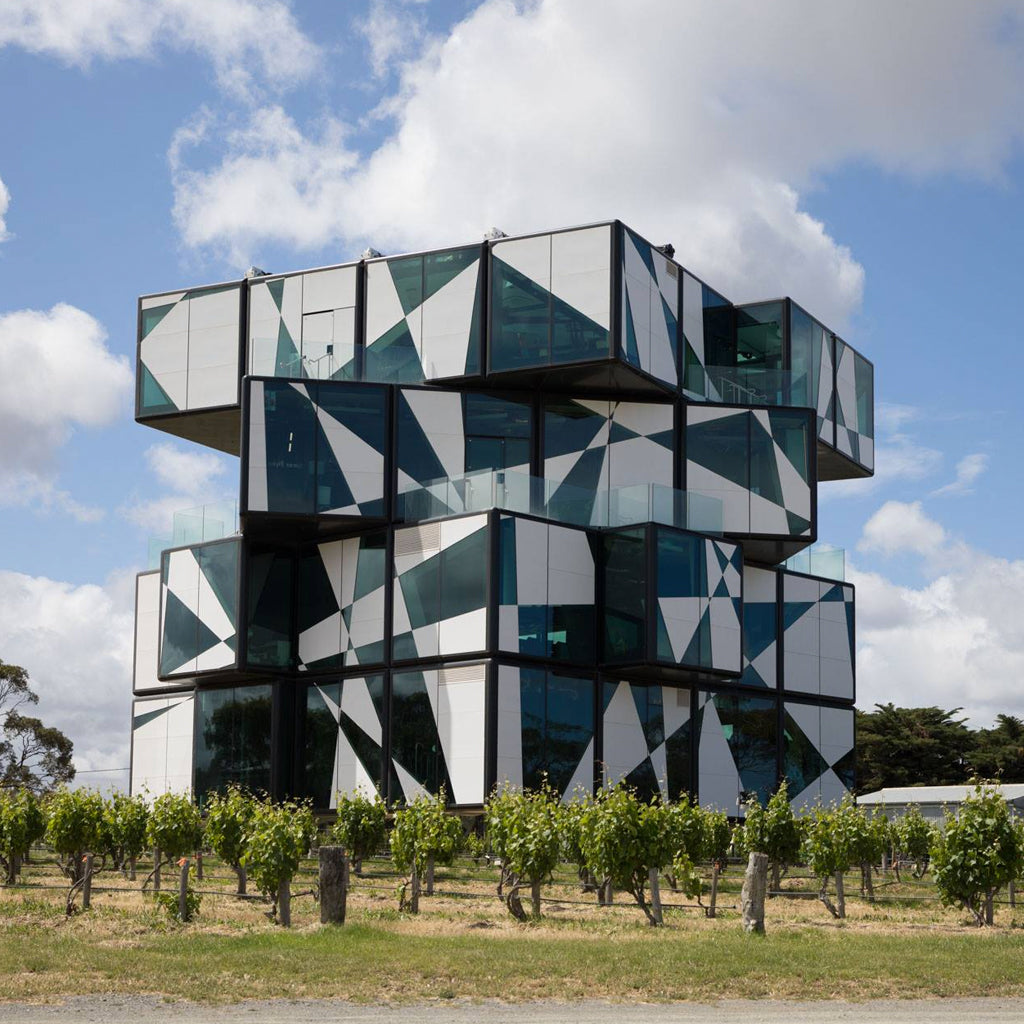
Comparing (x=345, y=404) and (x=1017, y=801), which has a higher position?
(x=345, y=404)

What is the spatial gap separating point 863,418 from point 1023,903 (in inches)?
826

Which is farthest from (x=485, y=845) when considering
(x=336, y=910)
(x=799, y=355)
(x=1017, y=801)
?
(x=1017, y=801)

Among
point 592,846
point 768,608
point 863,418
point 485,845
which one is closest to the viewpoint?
point 592,846

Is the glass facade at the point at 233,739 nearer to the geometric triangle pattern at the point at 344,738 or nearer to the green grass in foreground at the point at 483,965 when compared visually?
the geometric triangle pattern at the point at 344,738

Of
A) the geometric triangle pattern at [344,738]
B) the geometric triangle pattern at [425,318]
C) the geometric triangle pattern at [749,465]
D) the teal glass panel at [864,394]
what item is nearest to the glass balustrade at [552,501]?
the geometric triangle pattern at [749,465]

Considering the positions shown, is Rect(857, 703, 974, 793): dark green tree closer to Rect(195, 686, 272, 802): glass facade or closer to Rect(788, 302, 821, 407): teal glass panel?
Rect(788, 302, 821, 407): teal glass panel

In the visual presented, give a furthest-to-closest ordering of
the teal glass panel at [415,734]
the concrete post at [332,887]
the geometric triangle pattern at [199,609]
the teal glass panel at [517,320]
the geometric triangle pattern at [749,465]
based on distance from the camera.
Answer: the geometric triangle pattern at [749,465] → the geometric triangle pattern at [199,609] → the teal glass panel at [517,320] → the teal glass panel at [415,734] → the concrete post at [332,887]

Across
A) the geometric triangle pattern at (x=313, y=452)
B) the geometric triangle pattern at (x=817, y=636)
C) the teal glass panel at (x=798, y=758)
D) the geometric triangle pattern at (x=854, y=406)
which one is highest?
the geometric triangle pattern at (x=854, y=406)

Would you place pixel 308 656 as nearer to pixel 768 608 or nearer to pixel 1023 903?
pixel 768 608

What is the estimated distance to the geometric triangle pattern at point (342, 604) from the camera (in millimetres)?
39031

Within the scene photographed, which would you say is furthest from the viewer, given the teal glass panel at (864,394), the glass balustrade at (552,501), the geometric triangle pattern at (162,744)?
the teal glass panel at (864,394)

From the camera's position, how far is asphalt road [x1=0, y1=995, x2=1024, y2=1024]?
14406 mm

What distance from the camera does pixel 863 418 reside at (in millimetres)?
49594

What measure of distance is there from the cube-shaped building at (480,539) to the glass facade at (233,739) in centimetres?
9
